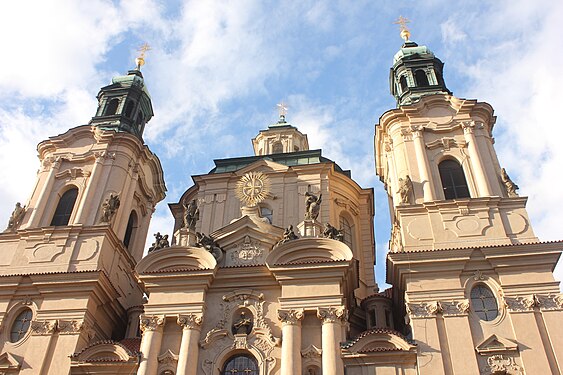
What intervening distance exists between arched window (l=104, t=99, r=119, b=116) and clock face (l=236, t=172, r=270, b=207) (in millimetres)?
8177

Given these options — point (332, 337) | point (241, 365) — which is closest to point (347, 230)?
point (332, 337)

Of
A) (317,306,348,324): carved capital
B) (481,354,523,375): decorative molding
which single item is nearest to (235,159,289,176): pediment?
(317,306,348,324): carved capital

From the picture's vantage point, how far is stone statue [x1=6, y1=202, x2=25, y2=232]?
23.3m

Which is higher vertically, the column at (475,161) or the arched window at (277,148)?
the arched window at (277,148)

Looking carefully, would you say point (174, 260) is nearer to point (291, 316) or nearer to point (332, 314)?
point (291, 316)

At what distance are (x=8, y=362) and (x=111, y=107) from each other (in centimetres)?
1407

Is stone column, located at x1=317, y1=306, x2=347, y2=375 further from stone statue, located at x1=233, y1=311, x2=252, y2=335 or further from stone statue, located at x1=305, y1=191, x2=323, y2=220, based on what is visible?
stone statue, located at x1=305, y1=191, x2=323, y2=220

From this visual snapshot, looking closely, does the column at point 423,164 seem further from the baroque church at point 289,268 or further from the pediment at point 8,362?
the pediment at point 8,362

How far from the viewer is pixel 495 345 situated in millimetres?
17047

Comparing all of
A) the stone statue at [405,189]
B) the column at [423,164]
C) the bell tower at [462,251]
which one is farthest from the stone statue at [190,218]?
the column at [423,164]

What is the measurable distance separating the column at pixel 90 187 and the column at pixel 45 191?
153 centimetres

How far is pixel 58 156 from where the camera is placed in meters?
25.9

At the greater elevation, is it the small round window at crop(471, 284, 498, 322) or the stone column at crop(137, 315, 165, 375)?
the small round window at crop(471, 284, 498, 322)

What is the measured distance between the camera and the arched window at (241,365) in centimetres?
1786
